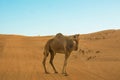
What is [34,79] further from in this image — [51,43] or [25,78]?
[51,43]

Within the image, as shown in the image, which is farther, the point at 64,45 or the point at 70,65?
the point at 70,65

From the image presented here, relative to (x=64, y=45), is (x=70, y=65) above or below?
below

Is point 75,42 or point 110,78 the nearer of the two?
point 110,78

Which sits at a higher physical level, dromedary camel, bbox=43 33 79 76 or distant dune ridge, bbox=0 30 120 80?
dromedary camel, bbox=43 33 79 76

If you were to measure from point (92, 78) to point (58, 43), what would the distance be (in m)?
3.08

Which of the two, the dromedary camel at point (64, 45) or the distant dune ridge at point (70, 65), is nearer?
the distant dune ridge at point (70, 65)

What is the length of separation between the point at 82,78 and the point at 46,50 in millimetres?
3265

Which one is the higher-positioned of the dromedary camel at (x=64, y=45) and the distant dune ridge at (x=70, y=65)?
the dromedary camel at (x=64, y=45)

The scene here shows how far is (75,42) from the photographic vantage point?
16.6 metres

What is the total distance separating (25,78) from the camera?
46.3ft

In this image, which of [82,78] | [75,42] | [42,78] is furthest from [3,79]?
[75,42]

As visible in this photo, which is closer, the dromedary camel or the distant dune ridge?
the distant dune ridge

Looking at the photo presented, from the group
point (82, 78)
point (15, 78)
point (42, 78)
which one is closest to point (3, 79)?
point (15, 78)

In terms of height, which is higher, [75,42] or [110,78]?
[75,42]
